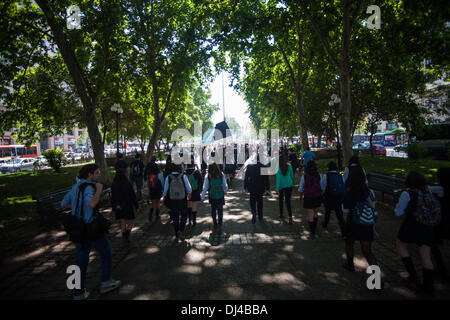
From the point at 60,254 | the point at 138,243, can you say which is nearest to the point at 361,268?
the point at 138,243

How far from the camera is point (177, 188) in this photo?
627 centimetres

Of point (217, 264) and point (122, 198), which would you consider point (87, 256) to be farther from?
point (217, 264)

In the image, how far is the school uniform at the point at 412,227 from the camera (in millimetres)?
3621

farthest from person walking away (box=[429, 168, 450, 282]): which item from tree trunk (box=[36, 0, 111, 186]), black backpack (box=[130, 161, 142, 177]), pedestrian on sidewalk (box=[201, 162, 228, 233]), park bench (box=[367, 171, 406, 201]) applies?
tree trunk (box=[36, 0, 111, 186])

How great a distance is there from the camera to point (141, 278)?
4332mm

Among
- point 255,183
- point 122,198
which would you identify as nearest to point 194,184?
point 255,183

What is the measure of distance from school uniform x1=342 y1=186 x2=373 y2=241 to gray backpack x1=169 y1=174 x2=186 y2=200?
3.69 m

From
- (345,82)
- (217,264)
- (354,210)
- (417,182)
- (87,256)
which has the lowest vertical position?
(217,264)

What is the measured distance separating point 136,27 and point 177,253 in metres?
15.1

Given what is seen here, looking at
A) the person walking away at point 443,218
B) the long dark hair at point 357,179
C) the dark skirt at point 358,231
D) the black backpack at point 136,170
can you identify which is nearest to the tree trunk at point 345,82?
the person walking away at point 443,218

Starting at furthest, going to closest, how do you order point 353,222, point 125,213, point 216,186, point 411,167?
point 411,167
point 216,186
point 125,213
point 353,222

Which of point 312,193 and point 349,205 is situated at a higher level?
point 349,205

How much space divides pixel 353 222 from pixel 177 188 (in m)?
3.91

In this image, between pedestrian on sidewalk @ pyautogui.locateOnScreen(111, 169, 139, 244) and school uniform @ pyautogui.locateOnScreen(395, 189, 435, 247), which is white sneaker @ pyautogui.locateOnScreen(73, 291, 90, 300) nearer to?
pedestrian on sidewalk @ pyautogui.locateOnScreen(111, 169, 139, 244)
